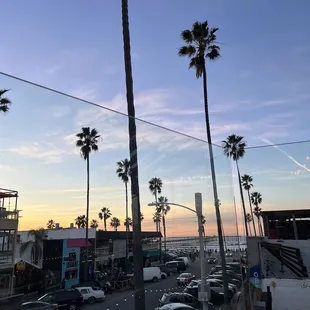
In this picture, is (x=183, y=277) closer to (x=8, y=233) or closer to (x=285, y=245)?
(x=8, y=233)

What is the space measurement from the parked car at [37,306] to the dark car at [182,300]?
96.1 inches

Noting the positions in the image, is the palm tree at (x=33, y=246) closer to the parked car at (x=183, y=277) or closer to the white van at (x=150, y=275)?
the white van at (x=150, y=275)

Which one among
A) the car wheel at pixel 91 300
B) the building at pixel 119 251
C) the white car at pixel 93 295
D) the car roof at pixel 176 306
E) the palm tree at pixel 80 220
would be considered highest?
the palm tree at pixel 80 220

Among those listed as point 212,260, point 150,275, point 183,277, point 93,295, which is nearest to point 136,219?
point 93,295

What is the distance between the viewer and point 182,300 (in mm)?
7234

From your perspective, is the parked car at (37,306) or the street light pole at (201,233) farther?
the street light pole at (201,233)

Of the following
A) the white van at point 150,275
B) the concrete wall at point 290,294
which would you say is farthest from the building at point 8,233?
the concrete wall at point 290,294

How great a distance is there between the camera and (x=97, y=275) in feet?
26.3

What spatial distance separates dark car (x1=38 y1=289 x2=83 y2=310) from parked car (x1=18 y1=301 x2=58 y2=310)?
7 cm

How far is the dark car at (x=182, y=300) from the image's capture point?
6.52 m

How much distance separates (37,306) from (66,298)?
895 mm

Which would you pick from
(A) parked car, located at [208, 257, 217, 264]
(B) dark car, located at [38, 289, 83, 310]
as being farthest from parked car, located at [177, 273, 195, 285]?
(B) dark car, located at [38, 289, 83, 310]

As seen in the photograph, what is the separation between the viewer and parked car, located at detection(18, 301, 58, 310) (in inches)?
141

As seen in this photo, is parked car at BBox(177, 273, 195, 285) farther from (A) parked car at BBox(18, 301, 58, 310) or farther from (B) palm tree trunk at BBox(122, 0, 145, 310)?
(A) parked car at BBox(18, 301, 58, 310)
